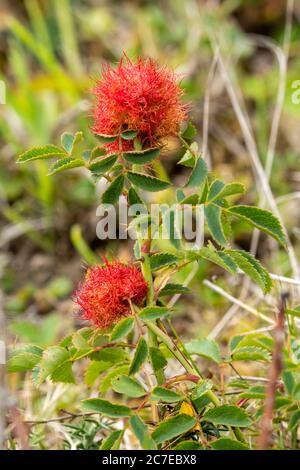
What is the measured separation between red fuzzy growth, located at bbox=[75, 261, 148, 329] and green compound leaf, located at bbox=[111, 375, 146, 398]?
0.33 ft

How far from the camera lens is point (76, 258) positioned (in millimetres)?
2807

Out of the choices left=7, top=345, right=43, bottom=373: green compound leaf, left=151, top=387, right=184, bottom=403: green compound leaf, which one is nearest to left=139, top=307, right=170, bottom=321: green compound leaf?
left=151, top=387, right=184, bottom=403: green compound leaf

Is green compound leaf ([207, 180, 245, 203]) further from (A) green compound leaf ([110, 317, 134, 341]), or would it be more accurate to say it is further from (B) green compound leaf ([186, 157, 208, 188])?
(A) green compound leaf ([110, 317, 134, 341])

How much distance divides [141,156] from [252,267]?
243mm

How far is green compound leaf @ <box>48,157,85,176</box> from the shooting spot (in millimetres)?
1146

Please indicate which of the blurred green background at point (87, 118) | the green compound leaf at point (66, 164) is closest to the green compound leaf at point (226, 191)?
the green compound leaf at point (66, 164)

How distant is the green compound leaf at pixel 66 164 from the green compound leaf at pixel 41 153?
2 cm

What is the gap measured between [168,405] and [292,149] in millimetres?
1922

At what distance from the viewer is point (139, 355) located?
3.73 feet

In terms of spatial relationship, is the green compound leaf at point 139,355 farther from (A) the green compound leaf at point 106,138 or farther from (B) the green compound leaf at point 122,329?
(A) the green compound leaf at point 106,138

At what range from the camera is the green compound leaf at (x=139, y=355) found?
3.70 ft

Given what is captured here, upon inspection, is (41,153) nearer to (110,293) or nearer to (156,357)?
(110,293)

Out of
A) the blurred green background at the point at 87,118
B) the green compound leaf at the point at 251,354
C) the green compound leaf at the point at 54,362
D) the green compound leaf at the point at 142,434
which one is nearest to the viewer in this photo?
the green compound leaf at the point at 142,434

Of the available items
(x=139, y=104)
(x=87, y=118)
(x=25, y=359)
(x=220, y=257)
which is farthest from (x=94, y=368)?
(x=87, y=118)
